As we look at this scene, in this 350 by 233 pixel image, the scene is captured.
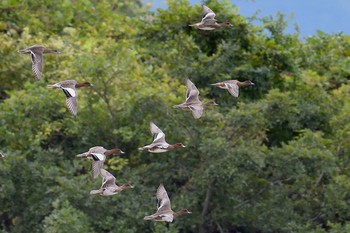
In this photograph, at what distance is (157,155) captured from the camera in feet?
61.5

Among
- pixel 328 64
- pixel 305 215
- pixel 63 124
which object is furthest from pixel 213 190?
pixel 328 64

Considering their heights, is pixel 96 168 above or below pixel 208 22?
below

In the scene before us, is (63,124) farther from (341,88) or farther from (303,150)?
(341,88)

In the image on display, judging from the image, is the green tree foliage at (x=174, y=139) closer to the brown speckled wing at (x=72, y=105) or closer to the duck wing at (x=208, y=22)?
the duck wing at (x=208, y=22)

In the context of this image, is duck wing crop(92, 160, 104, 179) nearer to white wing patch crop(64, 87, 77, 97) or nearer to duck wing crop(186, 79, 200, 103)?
white wing patch crop(64, 87, 77, 97)

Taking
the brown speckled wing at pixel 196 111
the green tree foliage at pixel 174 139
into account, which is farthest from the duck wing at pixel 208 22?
the green tree foliage at pixel 174 139

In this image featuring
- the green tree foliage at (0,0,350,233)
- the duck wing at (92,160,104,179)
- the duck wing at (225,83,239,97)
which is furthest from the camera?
the green tree foliage at (0,0,350,233)

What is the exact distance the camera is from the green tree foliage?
18141 mm

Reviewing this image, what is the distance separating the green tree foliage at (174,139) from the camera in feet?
59.5

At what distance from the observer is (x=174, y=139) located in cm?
1848

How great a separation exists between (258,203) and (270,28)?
5245mm

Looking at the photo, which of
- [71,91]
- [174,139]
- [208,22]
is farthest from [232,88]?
[174,139]

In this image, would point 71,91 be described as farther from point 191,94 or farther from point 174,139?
point 174,139

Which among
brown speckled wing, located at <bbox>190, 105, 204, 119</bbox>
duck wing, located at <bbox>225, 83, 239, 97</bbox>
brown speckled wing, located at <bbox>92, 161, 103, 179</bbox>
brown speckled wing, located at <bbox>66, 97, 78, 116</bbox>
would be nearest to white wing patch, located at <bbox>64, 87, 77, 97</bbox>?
brown speckled wing, located at <bbox>66, 97, 78, 116</bbox>
